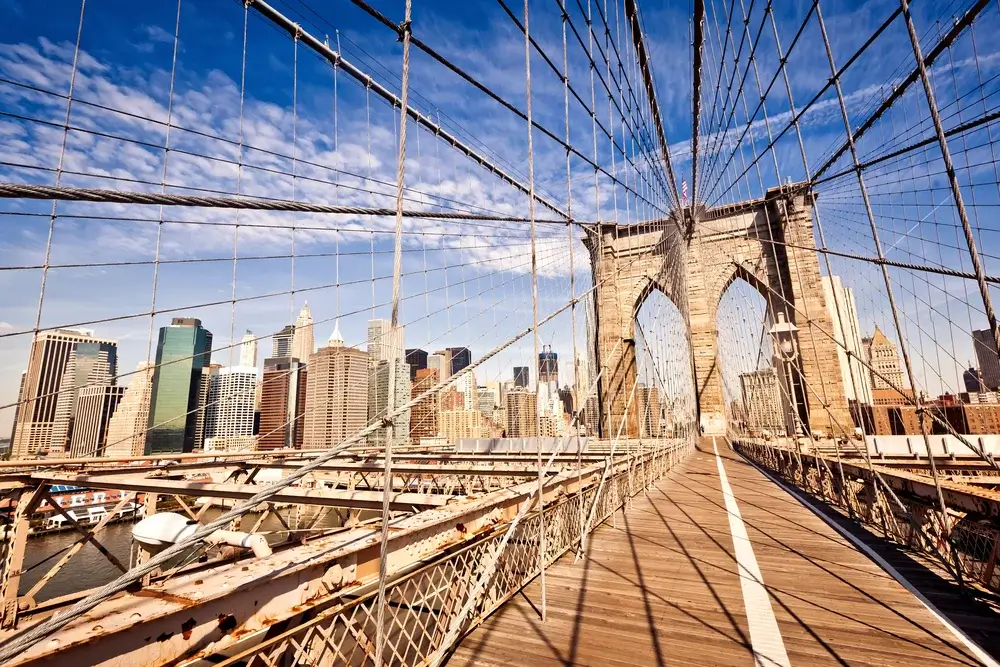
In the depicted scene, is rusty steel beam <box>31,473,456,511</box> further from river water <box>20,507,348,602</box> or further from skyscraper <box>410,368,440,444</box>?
river water <box>20,507,348,602</box>

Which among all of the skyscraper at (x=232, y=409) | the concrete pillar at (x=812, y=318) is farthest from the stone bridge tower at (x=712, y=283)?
the skyscraper at (x=232, y=409)

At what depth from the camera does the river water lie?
25.2 meters

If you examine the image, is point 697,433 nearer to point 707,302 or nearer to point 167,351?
point 707,302

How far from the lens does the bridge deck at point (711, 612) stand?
9.61ft

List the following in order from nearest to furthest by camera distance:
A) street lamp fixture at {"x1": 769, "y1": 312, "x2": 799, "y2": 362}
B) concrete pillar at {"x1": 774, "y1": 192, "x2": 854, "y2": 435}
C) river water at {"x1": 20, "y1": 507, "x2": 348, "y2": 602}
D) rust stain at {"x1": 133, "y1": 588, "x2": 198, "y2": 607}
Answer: rust stain at {"x1": 133, "y1": 588, "x2": 198, "y2": 607} < street lamp fixture at {"x1": 769, "y1": 312, "x2": 799, "y2": 362} < concrete pillar at {"x1": 774, "y1": 192, "x2": 854, "y2": 435} < river water at {"x1": 20, "y1": 507, "x2": 348, "y2": 602}

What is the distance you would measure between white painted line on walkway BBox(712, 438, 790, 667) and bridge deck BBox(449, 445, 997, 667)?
0.05 ft

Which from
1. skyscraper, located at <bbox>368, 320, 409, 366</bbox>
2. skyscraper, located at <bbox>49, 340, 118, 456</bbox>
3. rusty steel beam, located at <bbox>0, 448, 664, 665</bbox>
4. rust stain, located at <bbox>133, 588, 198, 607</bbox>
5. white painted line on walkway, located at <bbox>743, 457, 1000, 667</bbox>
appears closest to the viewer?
rusty steel beam, located at <bbox>0, 448, 664, 665</bbox>

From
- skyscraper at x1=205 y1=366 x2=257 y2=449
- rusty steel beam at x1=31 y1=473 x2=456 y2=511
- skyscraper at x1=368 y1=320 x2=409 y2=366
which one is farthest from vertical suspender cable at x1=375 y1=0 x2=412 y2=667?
skyscraper at x1=205 y1=366 x2=257 y2=449

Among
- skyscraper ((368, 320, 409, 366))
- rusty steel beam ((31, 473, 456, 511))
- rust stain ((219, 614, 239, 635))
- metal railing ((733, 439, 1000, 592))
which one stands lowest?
metal railing ((733, 439, 1000, 592))

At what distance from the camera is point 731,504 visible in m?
8.34

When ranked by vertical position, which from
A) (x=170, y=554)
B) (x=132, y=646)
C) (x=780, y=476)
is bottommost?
(x=780, y=476)

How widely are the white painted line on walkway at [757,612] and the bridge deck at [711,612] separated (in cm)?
1

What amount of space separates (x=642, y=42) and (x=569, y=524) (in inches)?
485

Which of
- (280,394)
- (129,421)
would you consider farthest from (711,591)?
(280,394)
